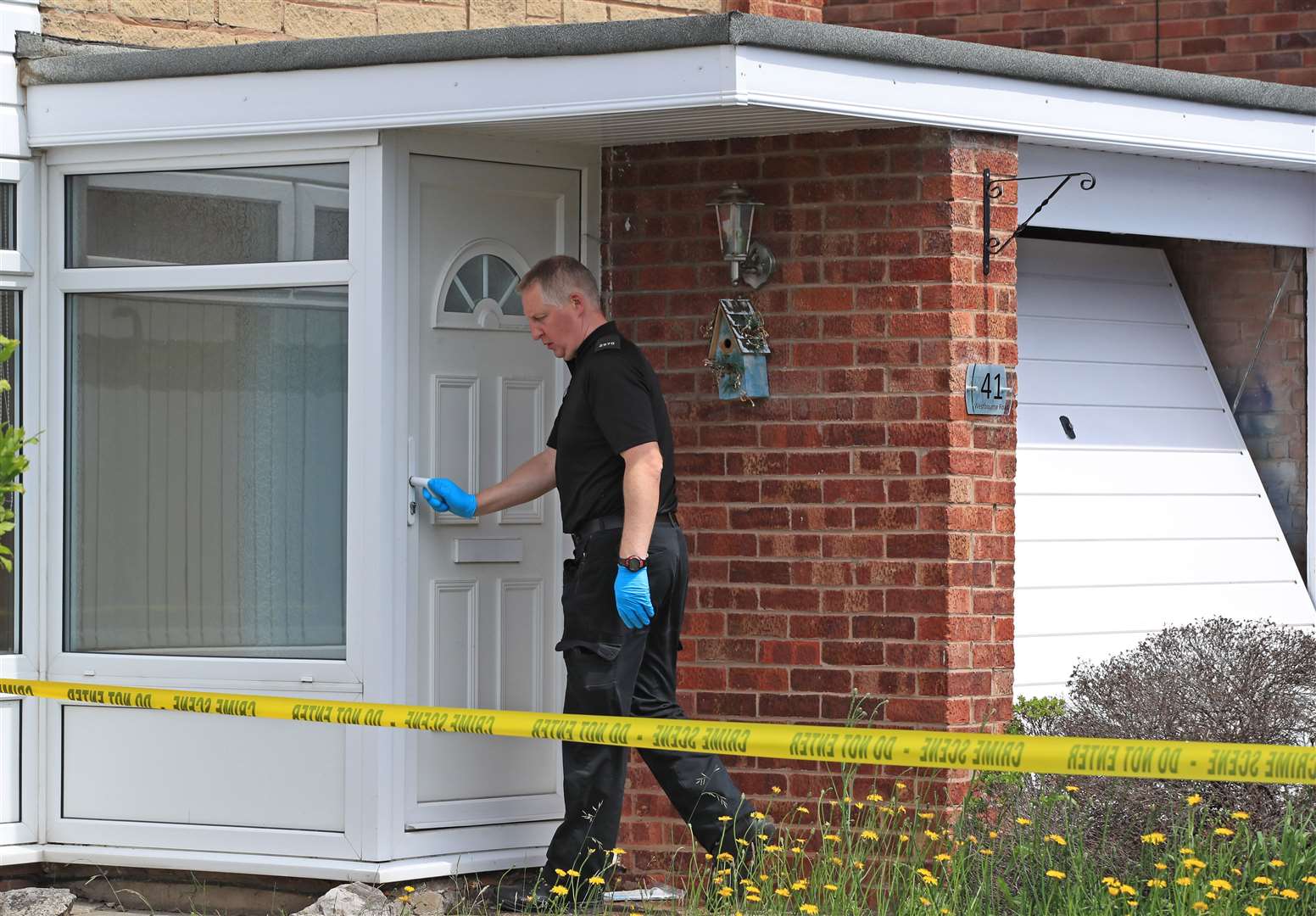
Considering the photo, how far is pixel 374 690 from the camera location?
631 cm

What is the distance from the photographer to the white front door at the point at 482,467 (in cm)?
647

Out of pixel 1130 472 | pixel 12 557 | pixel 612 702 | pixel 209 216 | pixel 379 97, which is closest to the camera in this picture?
pixel 612 702

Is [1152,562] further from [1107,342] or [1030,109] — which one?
[1030,109]

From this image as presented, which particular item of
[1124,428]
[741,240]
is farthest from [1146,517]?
[741,240]

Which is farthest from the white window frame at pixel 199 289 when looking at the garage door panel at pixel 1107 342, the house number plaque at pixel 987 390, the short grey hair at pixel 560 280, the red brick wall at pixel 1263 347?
the red brick wall at pixel 1263 347

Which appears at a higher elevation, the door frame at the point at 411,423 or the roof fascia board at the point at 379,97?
the roof fascia board at the point at 379,97

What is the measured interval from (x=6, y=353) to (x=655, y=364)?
239 centimetres

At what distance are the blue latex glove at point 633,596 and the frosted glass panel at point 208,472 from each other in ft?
4.03

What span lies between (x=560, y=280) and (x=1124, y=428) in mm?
2998

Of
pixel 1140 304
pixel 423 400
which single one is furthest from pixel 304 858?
pixel 1140 304

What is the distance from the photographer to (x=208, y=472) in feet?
22.0

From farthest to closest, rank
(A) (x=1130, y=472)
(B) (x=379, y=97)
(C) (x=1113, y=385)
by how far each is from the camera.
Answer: (C) (x=1113, y=385)
(A) (x=1130, y=472)
(B) (x=379, y=97)

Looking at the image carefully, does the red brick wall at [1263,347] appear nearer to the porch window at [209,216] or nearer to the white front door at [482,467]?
the white front door at [482,467]

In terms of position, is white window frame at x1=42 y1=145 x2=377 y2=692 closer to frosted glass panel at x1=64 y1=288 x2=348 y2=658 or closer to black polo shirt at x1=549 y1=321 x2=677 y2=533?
frosted glass panel at x1=64 y1=288 x2=348 y2=658
